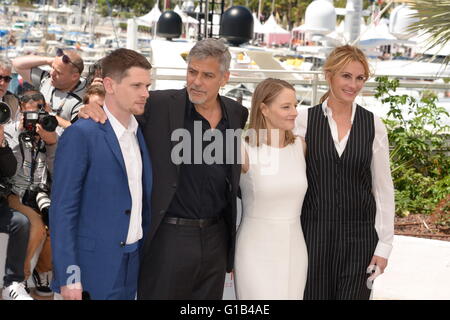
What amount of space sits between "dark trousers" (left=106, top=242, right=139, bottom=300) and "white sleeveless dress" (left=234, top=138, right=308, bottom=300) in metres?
0.60

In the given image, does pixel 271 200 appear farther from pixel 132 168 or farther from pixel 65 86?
pixel 65 86

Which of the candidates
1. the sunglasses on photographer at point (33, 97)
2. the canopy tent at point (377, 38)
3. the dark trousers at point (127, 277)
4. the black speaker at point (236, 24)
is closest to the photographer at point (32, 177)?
the sunglasses on photographer at point (33, 97)

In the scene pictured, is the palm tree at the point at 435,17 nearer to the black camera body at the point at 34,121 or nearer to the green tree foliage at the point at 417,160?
the green tree foliage at the point at 417,160

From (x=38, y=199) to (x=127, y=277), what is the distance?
169cm

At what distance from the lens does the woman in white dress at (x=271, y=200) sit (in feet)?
12.8

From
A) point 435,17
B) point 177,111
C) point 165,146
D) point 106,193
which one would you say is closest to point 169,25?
point 435,17

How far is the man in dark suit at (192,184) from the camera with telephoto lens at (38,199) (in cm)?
156

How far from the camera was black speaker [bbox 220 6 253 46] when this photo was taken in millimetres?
14297

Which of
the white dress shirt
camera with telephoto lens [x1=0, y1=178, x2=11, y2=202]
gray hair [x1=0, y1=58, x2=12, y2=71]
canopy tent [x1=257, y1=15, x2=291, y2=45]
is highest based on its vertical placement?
gray hair [x1=0, y1=58, x2=12, y2=71]

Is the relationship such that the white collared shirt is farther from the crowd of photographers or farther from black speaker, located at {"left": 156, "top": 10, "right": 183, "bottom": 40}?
black speaker, located at {"left": 156, "top": 10, "right": 183, "bottom": 40}

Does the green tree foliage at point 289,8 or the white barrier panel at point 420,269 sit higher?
the green tree foliage at point 289,8

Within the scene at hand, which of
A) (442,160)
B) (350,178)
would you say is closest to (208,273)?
(350,178)

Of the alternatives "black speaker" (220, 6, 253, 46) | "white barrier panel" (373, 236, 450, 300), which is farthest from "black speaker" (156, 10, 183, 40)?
"white barrier panel" (373, 236, 450, 300)

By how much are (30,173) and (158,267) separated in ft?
5.96
